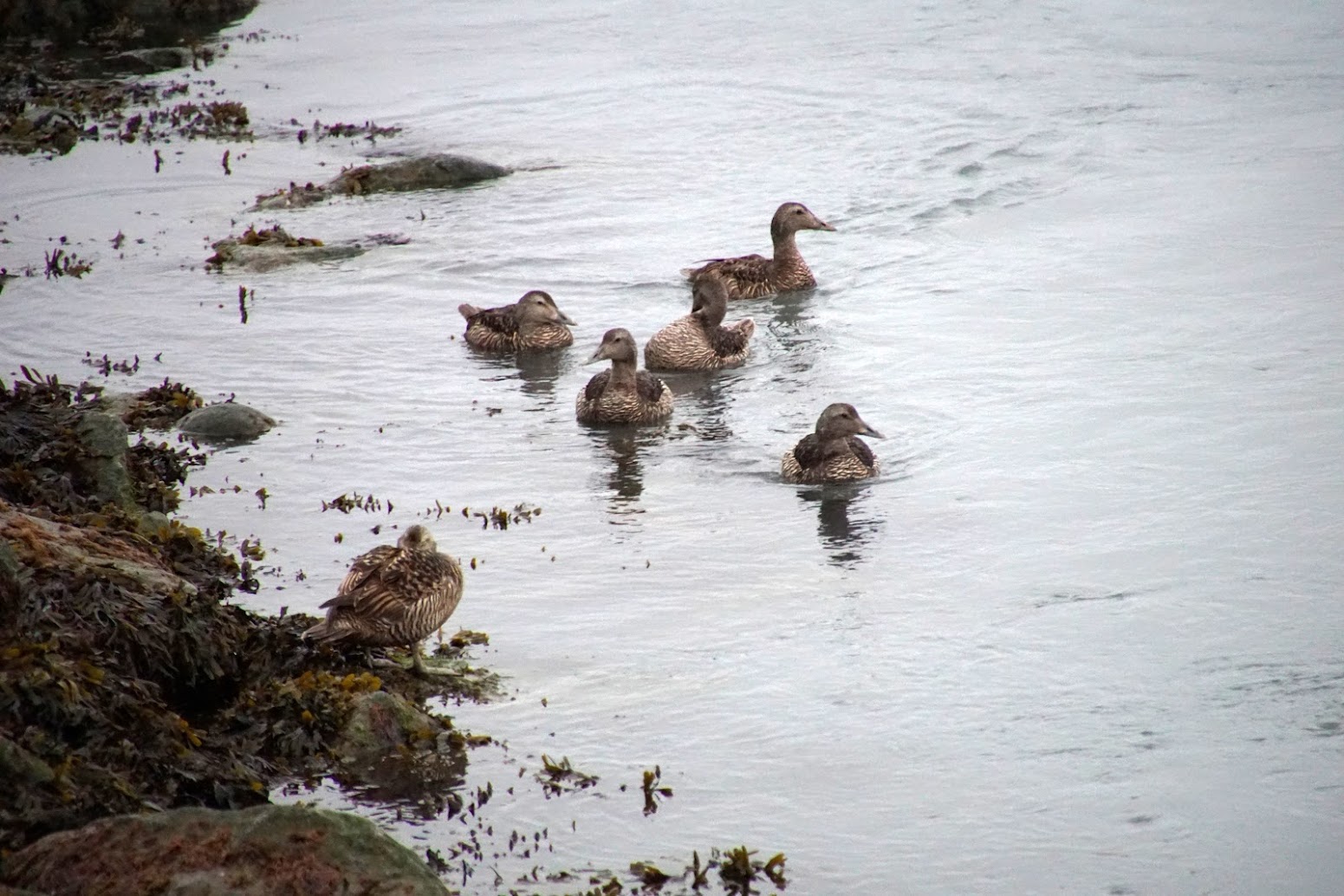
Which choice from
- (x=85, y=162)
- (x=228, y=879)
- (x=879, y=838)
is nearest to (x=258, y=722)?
(x=228, y=879)

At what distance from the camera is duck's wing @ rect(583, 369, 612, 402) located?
49.6 ft

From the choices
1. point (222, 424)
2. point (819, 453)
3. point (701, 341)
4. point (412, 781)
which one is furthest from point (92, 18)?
point (412, 781)

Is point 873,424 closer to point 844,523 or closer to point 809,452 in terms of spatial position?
point 809,452

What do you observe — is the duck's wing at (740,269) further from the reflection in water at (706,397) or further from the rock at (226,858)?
the rock at (226,858)

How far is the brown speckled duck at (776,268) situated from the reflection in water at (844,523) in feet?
21.1

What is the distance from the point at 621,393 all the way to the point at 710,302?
101 inches

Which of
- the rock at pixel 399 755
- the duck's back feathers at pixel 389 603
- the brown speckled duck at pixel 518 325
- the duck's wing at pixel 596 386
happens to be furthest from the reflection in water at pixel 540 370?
the rock at pixel 399 755

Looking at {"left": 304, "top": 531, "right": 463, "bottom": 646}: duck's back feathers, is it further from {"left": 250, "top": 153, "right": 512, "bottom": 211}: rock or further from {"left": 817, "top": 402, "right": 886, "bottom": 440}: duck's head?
{"left": 250, "top": 153, "right": 512, "bottom": 211}: rock

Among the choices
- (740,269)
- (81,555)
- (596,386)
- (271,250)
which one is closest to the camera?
(81,555)

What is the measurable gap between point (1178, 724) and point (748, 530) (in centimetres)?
397

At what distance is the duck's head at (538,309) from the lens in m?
17.4

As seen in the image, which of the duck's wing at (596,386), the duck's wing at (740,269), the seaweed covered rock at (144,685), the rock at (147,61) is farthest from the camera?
the rock at (147,61)

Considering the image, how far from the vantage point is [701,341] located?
16.9 metres

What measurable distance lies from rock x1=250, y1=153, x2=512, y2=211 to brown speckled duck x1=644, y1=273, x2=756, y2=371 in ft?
26.2
